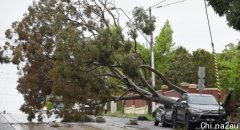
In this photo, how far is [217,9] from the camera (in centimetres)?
1725

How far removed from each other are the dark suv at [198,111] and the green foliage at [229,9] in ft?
24.7

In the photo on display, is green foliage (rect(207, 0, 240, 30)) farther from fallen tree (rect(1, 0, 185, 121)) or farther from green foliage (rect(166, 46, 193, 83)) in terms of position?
green foliage (rect(166, 46, 193, 83))

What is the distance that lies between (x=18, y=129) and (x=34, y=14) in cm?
959

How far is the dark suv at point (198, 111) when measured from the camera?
23.7m

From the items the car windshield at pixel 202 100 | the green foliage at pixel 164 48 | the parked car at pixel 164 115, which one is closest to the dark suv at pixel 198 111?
the car windshield at pixel 202 100

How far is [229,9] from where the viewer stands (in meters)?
→ 16.7

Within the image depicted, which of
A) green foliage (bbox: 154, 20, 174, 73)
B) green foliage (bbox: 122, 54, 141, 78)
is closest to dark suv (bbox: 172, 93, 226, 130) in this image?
green foliage (bbox: 122, 54, 141, 78)

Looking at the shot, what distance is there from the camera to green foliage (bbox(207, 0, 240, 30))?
1608cm

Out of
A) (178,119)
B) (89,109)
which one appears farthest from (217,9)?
(89,109)

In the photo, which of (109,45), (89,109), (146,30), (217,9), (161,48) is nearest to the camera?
(217,9)

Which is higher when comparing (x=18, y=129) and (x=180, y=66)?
(x=180, y=66)

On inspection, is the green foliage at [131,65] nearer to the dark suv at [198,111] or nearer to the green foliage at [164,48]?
the dark suv at [198,111]

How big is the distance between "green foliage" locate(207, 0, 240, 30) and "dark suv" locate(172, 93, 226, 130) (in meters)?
7.53

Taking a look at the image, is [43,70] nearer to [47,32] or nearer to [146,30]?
[47,32]
